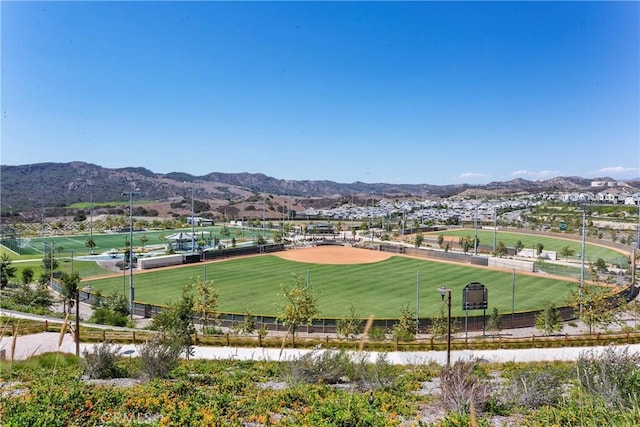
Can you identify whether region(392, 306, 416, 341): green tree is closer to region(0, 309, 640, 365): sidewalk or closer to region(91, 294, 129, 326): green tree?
region(0, 309, 640, 365): sidewalk

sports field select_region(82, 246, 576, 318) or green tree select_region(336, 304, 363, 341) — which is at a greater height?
green tree select_region(336, 304, 363, 341)

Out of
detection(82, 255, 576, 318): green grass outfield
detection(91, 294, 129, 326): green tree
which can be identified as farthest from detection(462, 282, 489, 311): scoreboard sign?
detection(91, 294, 129, 326): green tree

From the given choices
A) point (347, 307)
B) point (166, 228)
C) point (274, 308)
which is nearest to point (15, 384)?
point (274, 308)

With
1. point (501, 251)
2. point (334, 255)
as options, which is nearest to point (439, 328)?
point (334, 255)

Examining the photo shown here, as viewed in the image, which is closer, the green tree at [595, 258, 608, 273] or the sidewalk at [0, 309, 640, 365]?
the sidewalk at [0, 309, 640, 365]

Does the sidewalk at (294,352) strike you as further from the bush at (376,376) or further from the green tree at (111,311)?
the green tree at (111,311)

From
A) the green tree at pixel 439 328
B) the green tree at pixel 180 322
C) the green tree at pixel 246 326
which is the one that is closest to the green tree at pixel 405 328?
the green tree at pixel 439 328

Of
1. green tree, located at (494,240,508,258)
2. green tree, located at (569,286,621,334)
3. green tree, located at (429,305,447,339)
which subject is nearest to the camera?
green tree, located at (429,305,447,339)

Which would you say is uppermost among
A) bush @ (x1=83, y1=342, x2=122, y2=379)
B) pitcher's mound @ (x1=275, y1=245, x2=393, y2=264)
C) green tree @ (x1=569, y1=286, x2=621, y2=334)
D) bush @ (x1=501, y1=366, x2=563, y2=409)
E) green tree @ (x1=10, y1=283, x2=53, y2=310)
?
bush @ (x1=501, y1=366, x2=563, y2=409)
